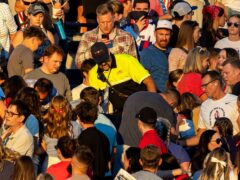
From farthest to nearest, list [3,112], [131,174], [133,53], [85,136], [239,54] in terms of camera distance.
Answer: [239,54] < [133,53] < [3,112] < [85,136] < [131,174]

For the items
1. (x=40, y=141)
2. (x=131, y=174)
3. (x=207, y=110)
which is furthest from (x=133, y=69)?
(x=131, y=174)

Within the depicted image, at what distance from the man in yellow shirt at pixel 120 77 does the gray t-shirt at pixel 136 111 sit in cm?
105

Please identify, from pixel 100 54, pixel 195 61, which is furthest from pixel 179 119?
pixel 195 61

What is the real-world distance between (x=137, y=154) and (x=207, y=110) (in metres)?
2.79

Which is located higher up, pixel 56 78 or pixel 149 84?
pixel 56 78

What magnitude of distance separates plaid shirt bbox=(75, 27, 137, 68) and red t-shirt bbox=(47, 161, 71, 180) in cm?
403

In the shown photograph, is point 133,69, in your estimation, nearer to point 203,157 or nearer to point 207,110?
point 207,110

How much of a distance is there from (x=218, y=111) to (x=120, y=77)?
1.43 meters

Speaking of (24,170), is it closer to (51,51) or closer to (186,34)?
(51,51)

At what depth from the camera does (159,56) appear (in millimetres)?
20250

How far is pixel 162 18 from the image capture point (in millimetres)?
22375

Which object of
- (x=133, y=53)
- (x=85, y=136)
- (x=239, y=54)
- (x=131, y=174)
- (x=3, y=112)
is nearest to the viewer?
(x=131, y=174)

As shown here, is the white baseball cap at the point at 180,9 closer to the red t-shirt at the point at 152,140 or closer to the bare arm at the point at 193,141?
the bare arm at the point at 193,141

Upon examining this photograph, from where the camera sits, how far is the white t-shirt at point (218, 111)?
18094 millimetres
